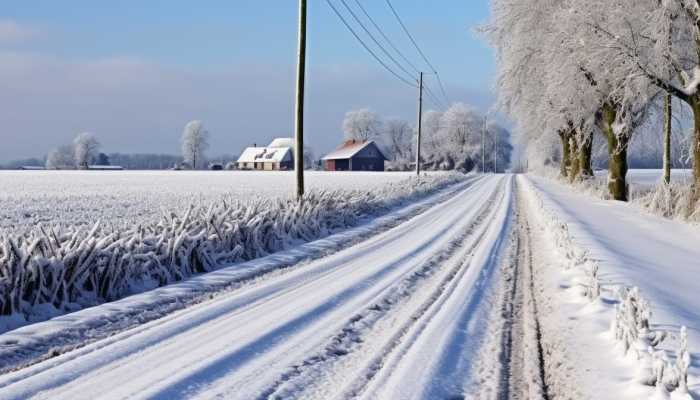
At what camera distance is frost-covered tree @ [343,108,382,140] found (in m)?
146

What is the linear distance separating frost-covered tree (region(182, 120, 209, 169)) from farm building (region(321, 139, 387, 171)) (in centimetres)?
4984

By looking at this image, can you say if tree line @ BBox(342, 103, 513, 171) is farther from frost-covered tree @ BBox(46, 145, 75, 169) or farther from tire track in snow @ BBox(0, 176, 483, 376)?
tire track in snow @ BBox(0, 176, 483, 376)

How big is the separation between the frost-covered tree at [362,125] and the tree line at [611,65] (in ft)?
377

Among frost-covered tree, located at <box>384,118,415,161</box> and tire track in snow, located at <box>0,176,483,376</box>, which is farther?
frost-covered tree, located at <box>384,118,415,161</box>

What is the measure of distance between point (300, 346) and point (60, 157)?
188 metres

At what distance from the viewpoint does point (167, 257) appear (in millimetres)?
8117

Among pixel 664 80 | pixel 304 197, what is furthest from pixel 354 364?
pixel 664 80

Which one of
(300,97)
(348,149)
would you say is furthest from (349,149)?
(300,97)

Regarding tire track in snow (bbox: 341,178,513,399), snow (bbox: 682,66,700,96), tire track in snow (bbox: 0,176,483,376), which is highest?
snow (bbox: 682,66,700,96)

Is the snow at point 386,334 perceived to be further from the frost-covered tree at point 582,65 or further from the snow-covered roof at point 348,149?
the snow-covered roof at point 348,149

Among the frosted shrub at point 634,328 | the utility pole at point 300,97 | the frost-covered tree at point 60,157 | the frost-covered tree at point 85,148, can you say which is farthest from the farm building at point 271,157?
the frosted shrub at point 634,328

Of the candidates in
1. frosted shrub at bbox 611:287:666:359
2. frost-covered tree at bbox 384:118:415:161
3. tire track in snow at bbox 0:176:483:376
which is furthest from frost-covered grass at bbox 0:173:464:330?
frost-covered tree at bbox 384:118:415:161

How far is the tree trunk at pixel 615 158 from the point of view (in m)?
22.4

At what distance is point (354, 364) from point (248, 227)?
6.30 meters
